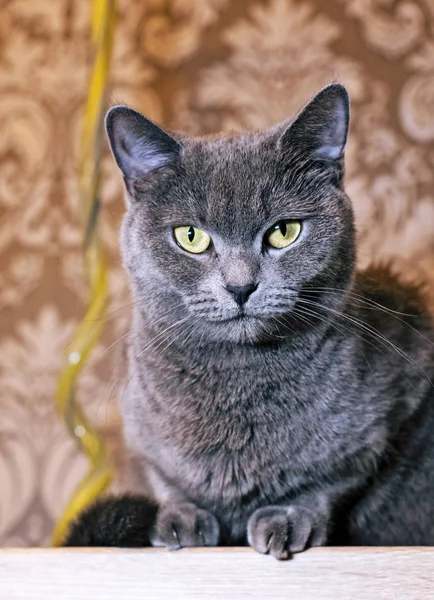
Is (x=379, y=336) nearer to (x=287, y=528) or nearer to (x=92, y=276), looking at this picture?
(x=287, y=528)

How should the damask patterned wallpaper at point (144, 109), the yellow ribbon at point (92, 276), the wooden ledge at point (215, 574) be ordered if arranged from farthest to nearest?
the damask patterned wallpaper at point (144, 109)
the yellow ribbon at point (92, 276)
the wooden ledge at point (215, 574)

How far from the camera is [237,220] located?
783mm

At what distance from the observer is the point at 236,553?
72cm

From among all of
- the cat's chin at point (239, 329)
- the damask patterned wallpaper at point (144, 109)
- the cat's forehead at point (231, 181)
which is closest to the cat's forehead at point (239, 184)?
the cat's forehead at point (231, 181)

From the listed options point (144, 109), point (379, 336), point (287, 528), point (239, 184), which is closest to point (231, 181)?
point (239, 184)

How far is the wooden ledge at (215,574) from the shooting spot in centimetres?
70

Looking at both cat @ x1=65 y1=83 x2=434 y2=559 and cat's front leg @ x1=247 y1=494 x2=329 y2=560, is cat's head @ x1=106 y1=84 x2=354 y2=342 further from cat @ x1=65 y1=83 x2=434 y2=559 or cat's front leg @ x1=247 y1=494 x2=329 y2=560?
cat's front leg @ x1=247 y1=494 x2=329 y2=560

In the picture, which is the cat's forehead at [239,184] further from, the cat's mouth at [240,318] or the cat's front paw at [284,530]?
the cat's front paw at [284,530]

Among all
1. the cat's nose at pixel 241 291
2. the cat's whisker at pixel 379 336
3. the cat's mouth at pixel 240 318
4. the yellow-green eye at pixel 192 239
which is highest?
the yellow-green eye at pixel 192 239

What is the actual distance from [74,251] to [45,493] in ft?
1.70

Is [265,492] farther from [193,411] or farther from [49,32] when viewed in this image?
[49,32]

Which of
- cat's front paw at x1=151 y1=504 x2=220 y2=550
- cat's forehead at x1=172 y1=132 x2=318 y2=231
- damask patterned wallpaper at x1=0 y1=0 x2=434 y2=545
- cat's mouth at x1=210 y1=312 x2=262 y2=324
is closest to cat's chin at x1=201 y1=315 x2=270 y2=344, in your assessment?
cat's mouth at x1=210 y1=312 x2=262 y2=324

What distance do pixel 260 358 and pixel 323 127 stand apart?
278 millimetres

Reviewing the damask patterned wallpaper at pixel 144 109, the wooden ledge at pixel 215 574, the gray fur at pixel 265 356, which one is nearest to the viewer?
the wooden ledge at pixel 215 574
